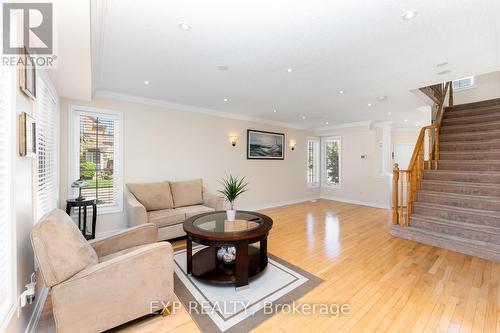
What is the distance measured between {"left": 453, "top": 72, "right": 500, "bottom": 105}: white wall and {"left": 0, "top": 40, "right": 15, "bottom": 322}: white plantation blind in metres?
8.16

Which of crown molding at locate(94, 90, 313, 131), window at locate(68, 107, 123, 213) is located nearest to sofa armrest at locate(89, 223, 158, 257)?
window at locate(68, 107, 123, 213)

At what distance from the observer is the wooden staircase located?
3.13m

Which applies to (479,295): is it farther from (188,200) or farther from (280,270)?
(188,200)

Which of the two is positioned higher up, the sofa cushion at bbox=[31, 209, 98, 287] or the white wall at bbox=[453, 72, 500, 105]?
the white wall at bbox=[453, 72, 500, 105]

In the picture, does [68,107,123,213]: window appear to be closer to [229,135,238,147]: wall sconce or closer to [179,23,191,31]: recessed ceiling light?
[229,135,238,147]: wall sconce

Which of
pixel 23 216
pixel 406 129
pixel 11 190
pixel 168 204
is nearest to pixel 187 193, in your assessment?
pixel 168 204

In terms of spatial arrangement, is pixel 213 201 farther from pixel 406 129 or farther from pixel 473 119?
pixel 406 129

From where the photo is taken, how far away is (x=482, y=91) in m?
5.32

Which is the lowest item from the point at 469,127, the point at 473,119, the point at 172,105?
the point at 469,127

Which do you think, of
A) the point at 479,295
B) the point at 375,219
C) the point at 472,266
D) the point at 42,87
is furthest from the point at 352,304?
the point at 42,87

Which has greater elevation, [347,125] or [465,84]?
[465,84]

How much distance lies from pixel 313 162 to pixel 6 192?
7.08 metres

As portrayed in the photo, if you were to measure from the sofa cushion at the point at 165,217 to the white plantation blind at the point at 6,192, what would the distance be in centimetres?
187

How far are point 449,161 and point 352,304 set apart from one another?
3900mm
